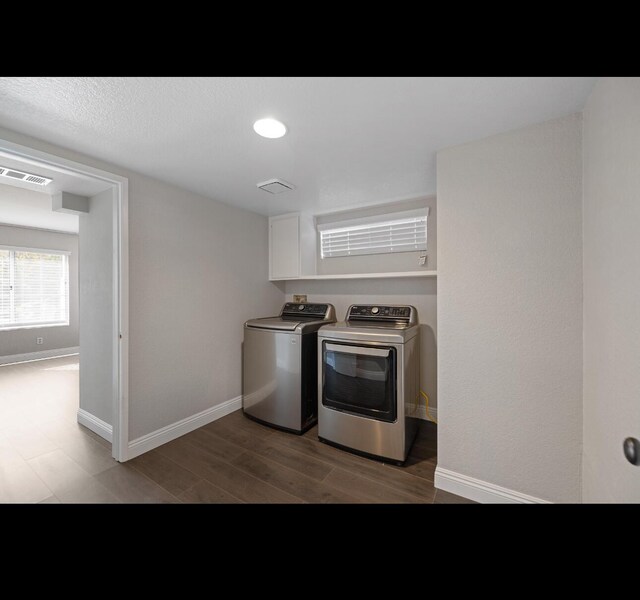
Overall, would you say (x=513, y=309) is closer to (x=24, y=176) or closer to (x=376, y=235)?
(x=376, y=235)

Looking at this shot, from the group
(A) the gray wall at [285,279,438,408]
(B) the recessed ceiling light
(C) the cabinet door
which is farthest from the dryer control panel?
(B) the recessed ceiling light

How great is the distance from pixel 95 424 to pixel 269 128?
2.77 metres

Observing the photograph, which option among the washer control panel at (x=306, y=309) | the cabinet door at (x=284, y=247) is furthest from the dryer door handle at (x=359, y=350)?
the cabinet door at (x=284, y=247)

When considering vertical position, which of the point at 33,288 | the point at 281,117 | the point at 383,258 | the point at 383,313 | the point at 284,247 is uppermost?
the point at 281,117

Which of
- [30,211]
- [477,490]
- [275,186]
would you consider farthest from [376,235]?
[30,211]

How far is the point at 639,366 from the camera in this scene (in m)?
0.84

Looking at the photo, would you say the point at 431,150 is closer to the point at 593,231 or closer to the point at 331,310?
the point at 593,231

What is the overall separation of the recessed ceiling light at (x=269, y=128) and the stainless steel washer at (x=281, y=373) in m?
1.43

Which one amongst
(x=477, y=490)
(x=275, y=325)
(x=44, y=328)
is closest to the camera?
(x=477, y=490)

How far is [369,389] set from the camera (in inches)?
77.0

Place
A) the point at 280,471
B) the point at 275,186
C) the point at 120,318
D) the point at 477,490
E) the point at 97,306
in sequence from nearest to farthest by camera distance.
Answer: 1. the point at 477,490
2. the point at 280,471
3. the point at 120,318
4. the point at 275,186
5. the point at 97,306

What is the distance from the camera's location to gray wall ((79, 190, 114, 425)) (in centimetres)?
220

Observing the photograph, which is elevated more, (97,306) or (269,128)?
(269,128)

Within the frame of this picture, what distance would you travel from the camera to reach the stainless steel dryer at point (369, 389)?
1.86 m
